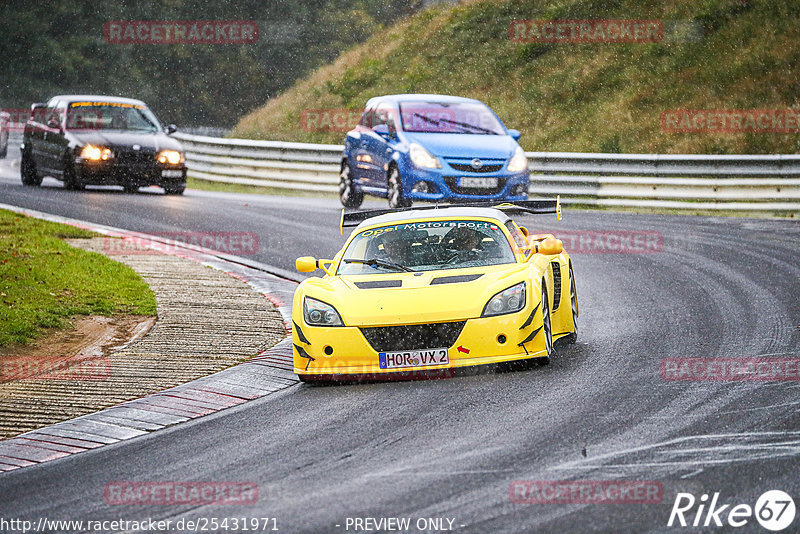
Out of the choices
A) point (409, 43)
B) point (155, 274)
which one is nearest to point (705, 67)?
point (409, 43)

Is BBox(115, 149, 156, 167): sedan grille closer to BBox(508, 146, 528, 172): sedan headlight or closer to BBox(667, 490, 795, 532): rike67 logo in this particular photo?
BBox(508, 146, 528, 172): sedan headlight

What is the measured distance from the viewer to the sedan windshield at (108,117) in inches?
984

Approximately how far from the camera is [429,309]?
9.34 metres

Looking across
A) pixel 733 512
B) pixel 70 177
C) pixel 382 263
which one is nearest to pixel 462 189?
pixel 70 177

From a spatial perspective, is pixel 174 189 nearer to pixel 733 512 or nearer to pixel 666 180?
pixel 666 180

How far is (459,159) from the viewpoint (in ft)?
63.8

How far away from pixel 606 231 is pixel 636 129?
1177cm

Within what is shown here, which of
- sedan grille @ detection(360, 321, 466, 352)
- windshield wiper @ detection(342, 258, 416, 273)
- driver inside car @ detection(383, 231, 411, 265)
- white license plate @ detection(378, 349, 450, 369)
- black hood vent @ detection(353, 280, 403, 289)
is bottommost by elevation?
white license plate @ detection(378, 349, 450, 369)

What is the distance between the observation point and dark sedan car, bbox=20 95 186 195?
950 inches

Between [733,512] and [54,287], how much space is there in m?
9.60

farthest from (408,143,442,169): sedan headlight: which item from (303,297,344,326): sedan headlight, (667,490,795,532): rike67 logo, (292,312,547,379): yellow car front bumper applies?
(667,490,795,532): rike67 logo

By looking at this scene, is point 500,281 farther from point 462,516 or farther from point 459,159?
point 459,159

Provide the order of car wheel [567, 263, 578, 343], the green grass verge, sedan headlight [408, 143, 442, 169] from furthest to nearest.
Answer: sedan headlight [408, 143, 442, 169], the green grass verge, car wheel [567, 263, 578, 343]

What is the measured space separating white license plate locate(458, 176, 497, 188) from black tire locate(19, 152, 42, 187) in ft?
35.3
